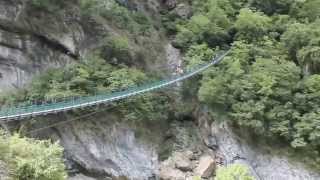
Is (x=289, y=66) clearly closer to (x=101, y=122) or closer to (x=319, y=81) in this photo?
(x=319, y=81)

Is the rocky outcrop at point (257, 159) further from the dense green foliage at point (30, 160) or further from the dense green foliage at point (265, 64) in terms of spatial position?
the dense green foliage at point (30, 160)

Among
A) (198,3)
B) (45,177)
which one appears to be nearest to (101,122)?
(45,177)

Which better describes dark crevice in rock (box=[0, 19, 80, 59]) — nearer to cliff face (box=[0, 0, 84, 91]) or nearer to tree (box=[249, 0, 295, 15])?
cliff face (box=[0, 0, 84, 91])

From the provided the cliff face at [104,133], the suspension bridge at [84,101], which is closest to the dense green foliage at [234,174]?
the cliff face at [104,133]

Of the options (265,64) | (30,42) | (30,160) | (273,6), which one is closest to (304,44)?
(265,64)

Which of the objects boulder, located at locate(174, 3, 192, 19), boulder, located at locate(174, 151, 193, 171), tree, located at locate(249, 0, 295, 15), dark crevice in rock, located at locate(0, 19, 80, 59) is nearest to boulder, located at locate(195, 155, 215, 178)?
boulder, located at locate(174, 151, 193, 171)

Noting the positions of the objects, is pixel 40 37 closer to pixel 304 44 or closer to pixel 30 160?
pixel 30 160
